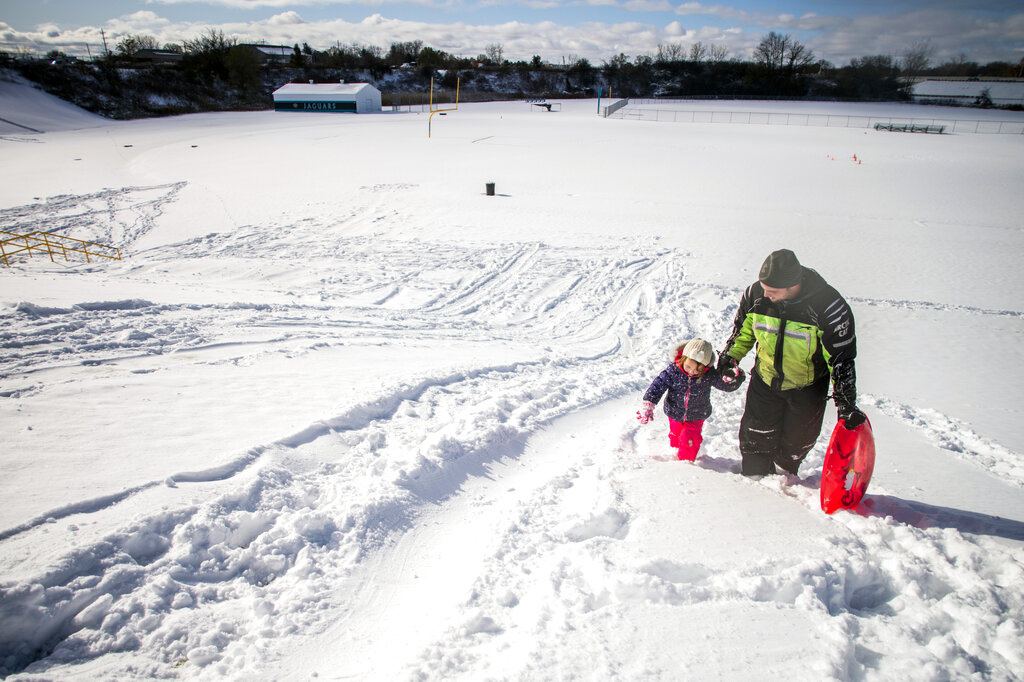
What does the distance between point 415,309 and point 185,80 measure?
70618 mm

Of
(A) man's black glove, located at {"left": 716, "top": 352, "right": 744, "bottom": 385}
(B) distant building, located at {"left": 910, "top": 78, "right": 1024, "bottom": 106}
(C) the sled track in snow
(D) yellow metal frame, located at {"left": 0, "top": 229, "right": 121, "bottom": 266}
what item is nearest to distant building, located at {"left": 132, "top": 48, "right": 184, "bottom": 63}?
(D) yellow metal frame, located at {"left": 0, "top": 229, "right": 121, "bottom": 266}

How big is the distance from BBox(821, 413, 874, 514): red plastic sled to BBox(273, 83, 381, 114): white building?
58.0 metres

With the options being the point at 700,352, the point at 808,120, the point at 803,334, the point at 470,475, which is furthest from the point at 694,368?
the point at 808,120

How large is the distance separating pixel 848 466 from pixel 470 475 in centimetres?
269

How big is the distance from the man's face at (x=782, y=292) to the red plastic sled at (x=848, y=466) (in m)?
0.95

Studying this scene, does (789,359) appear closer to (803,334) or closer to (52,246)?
(803,334)

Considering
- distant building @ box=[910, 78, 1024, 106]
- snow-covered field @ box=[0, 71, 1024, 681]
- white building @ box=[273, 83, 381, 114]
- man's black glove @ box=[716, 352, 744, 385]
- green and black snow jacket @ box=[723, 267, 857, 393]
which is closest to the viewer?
snow-covered field @ box=[0, 71, 1024, 681]

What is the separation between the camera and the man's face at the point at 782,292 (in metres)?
3.32

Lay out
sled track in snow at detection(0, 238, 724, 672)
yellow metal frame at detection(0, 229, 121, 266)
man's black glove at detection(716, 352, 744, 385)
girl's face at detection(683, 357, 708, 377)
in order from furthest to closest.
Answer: yellow metal frame at detection(0, 229, 121, 266)
girl's face at detection(683, 357, 708, 377)
man's black glove at detection(716, 352, 744, 385)
sled track in snow at detection(0, 238, 724, 672)

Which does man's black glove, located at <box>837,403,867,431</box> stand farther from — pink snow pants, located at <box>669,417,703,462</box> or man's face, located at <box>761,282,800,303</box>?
pink snow pants, located at <box>669,417,703,462</box>

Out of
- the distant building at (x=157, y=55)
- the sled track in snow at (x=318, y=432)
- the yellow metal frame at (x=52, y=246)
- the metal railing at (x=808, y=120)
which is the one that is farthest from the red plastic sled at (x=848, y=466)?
the distant building at (x=157, y=55)

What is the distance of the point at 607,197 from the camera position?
16.8 m

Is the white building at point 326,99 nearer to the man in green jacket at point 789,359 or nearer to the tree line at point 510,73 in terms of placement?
the tree line at point 510,73

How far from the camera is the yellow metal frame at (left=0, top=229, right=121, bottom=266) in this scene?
35.6 feet
